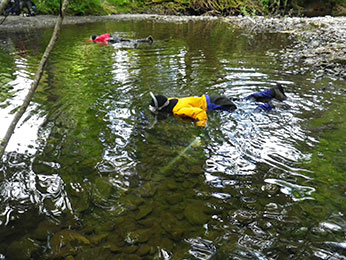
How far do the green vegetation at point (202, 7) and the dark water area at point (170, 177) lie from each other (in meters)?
24.9

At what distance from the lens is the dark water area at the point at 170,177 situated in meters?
2.56

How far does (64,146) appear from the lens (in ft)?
14.1

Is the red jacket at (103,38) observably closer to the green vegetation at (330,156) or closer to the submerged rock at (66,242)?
the green vegetation at (330,156)

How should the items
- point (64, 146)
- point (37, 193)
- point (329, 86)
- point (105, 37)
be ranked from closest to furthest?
point (37, 193) < point (64, 146) < point (329, 86) < point (105, 37)

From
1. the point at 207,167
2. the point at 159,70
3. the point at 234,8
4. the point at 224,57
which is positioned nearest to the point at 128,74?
the point at 159,70

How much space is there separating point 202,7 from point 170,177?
31.7 metres

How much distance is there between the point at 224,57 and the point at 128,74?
424cm

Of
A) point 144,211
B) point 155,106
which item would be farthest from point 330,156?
point 155,106

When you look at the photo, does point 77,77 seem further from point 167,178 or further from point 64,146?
point 167,178

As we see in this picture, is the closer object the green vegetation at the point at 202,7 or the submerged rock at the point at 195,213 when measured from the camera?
the submerged rock at the point at 195,213

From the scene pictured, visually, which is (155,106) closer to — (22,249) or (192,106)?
(192,106)

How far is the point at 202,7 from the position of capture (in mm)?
31031

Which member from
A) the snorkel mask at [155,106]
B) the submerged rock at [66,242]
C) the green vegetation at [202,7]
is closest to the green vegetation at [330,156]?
the submerged rock at [66,242]

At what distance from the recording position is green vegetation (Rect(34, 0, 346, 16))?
28484 mm
